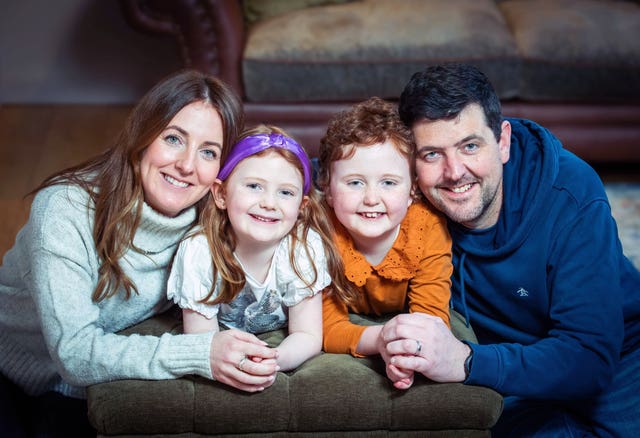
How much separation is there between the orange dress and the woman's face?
1.07ft

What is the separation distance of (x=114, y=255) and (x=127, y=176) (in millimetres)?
167

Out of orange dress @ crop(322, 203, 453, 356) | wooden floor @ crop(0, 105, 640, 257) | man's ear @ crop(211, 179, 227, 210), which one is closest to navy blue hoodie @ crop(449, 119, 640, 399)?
orange dress @ crop(322, 203, 453, 356)

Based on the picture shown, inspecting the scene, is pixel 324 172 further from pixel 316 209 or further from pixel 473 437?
pixel 473 437

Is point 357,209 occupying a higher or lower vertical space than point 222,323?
higher

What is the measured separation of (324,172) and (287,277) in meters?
0.26

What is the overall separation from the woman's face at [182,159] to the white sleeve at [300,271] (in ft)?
0.76

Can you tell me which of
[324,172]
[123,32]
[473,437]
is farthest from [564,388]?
[123,32]

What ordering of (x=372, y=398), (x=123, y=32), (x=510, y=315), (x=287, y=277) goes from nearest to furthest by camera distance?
(x=372, y=398), (x=287, y=277), (x=510, y=315), (x=123, y=32)

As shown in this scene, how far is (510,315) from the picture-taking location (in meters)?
1.82

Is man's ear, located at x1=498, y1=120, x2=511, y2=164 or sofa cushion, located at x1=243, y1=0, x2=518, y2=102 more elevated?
sofa cushion, located at x1=243, y1=0, x2=518, y2=102

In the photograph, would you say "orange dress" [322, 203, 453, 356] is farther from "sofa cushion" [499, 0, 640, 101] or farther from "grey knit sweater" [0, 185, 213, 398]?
"sofa cushion" [499, 0, 640, 101]

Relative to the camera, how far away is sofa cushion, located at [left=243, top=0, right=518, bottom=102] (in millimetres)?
3166

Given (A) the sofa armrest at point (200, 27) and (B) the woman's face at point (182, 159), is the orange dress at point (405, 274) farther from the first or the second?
(A) the sofa armrest at point (200, 27)

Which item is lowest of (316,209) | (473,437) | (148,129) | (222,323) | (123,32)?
(473,437)
